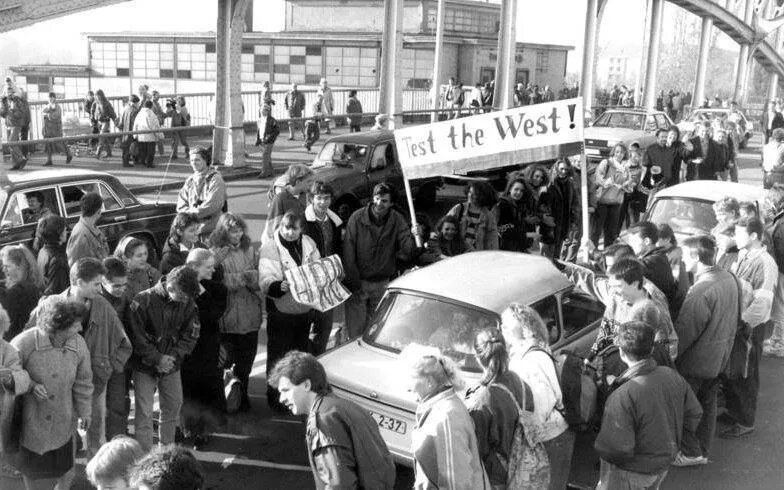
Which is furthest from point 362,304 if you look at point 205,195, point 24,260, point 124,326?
point 24,260

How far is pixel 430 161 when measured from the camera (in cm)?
913

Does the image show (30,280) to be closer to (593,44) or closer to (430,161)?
(430,161)

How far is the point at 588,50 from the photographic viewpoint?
107 ft

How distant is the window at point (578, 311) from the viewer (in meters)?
6.53

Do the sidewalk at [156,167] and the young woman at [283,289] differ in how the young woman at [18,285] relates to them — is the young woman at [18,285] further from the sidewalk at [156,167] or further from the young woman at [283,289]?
the sidewalk at [156,167]

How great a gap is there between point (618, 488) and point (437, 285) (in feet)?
6.86

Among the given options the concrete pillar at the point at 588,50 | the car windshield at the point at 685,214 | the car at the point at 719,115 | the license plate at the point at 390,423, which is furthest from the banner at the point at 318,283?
the concrete pillar at the point at 588,50

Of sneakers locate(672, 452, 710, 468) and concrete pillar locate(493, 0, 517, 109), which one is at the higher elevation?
concrete pillar locate(493, 0, 517, 109)

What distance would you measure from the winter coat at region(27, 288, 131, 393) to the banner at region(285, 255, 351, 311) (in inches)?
69.8

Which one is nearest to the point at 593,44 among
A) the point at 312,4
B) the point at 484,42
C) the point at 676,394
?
the point at 484,42

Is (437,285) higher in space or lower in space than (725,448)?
higher

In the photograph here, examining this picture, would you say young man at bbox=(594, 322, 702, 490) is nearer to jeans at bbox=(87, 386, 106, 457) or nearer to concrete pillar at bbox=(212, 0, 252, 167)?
jeans at bbox=(87, 386, 106, 457)

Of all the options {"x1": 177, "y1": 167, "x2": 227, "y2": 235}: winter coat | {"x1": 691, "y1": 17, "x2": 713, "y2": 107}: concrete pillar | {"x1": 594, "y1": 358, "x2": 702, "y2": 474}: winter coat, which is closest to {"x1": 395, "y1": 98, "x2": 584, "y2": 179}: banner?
{"x1": 177, "y1": 167, "x2": 227, "y2": 235}: winter coat

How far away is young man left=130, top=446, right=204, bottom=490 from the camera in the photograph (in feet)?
10.5
